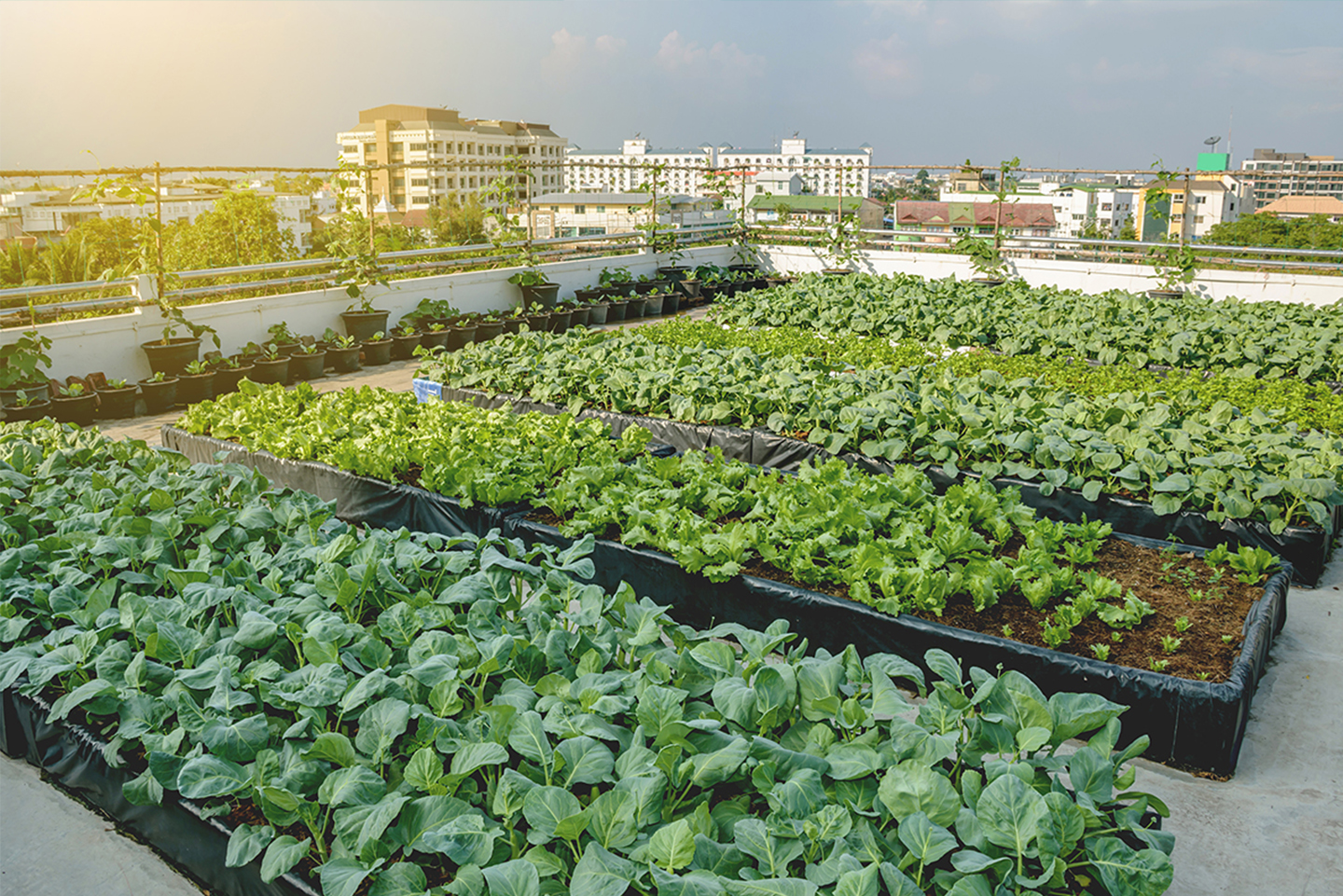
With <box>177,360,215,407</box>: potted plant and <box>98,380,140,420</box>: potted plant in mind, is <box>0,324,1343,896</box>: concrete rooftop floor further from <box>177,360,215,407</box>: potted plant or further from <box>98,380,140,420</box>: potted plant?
<box>177,360,215,407</box>: potted plant

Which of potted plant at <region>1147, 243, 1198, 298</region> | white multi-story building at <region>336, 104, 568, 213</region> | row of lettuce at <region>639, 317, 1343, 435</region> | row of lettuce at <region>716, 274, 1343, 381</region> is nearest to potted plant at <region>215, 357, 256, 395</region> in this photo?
row of lettuce at <region>639, 317, 1343, 435</region>

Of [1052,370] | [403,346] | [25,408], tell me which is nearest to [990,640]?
[1052,370]

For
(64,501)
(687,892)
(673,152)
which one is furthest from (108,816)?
(673,152)

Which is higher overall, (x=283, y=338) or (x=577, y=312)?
(x=577, y=312)

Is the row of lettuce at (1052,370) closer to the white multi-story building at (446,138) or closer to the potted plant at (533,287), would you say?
the potted plant at (533,287)

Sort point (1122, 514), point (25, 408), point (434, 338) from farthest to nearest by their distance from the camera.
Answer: point (434, 338) < point (25, 408) < point (1122, 514)

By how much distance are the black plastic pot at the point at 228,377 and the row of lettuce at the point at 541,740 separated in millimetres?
5837

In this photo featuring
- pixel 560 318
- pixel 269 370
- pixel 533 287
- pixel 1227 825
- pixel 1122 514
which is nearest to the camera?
pixel 1227 825

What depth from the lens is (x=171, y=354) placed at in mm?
8508

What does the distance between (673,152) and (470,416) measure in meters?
131

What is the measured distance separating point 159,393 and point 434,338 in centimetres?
319

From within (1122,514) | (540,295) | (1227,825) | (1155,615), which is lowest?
(1227,825)

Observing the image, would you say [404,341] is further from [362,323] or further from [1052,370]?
[1052,370]

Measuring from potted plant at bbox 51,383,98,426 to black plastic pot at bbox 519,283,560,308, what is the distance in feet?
18.1
